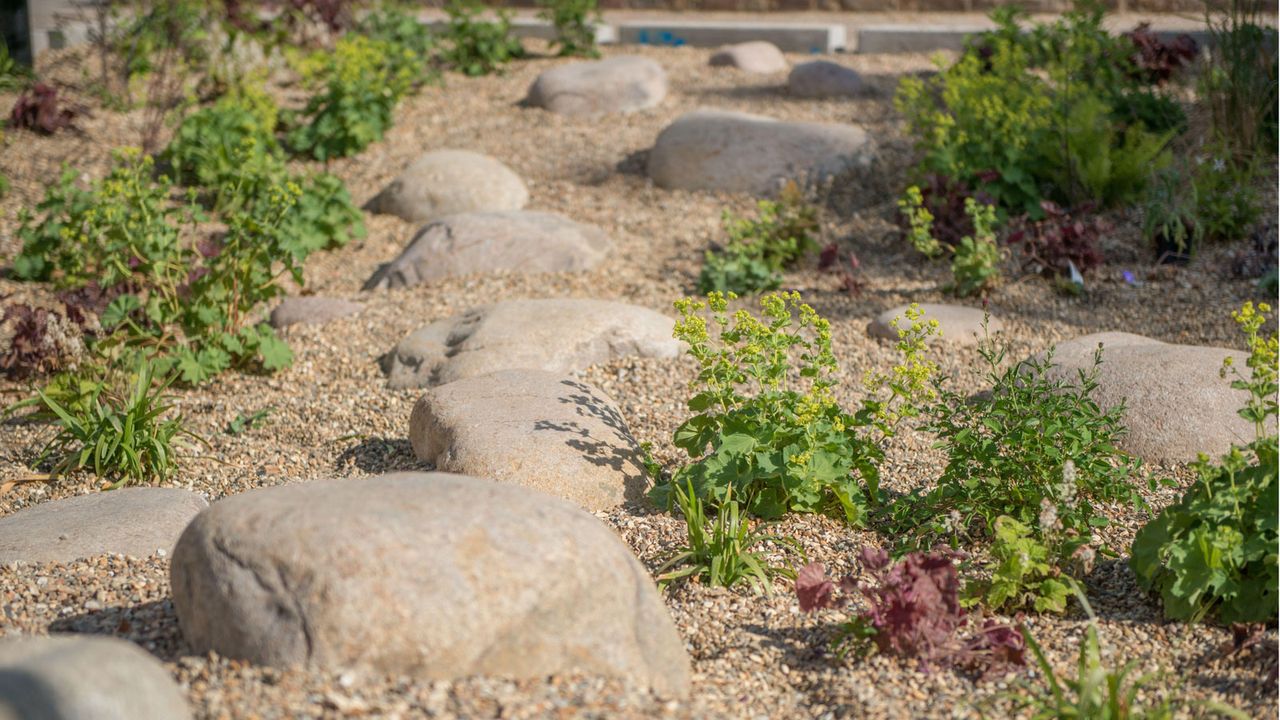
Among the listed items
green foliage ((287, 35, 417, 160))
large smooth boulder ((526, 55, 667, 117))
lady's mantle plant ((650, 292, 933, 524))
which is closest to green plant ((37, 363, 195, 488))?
lady's mantle plant ((650, 292, 933, 524))

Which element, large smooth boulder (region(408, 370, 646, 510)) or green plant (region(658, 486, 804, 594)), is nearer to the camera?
green plant (region(658, 486, 804, 594))

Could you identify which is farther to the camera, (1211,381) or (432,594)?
(1211,381)

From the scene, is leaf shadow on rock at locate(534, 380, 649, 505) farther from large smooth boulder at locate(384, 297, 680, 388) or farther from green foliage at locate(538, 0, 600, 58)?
green foliage at locate(538, 0, 600, 58)

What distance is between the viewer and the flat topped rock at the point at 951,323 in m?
5.43

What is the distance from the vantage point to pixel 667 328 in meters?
5.45

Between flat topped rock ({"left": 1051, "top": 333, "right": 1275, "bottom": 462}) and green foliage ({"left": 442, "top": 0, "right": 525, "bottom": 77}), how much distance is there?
21.1 ft

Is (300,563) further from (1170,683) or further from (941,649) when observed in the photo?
→ (1170,683)

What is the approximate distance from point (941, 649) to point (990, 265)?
126 inches

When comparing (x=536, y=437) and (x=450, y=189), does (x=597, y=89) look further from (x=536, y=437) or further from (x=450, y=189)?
(x=536, y=437)

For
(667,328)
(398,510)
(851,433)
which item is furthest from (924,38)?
(398,510)

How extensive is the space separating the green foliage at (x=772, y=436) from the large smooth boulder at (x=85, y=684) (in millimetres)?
1750

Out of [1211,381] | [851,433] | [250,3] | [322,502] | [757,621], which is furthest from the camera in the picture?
[250,3]

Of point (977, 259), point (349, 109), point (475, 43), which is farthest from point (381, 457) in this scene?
point (475, 43)

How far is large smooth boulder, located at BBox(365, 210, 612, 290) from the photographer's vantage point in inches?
250
